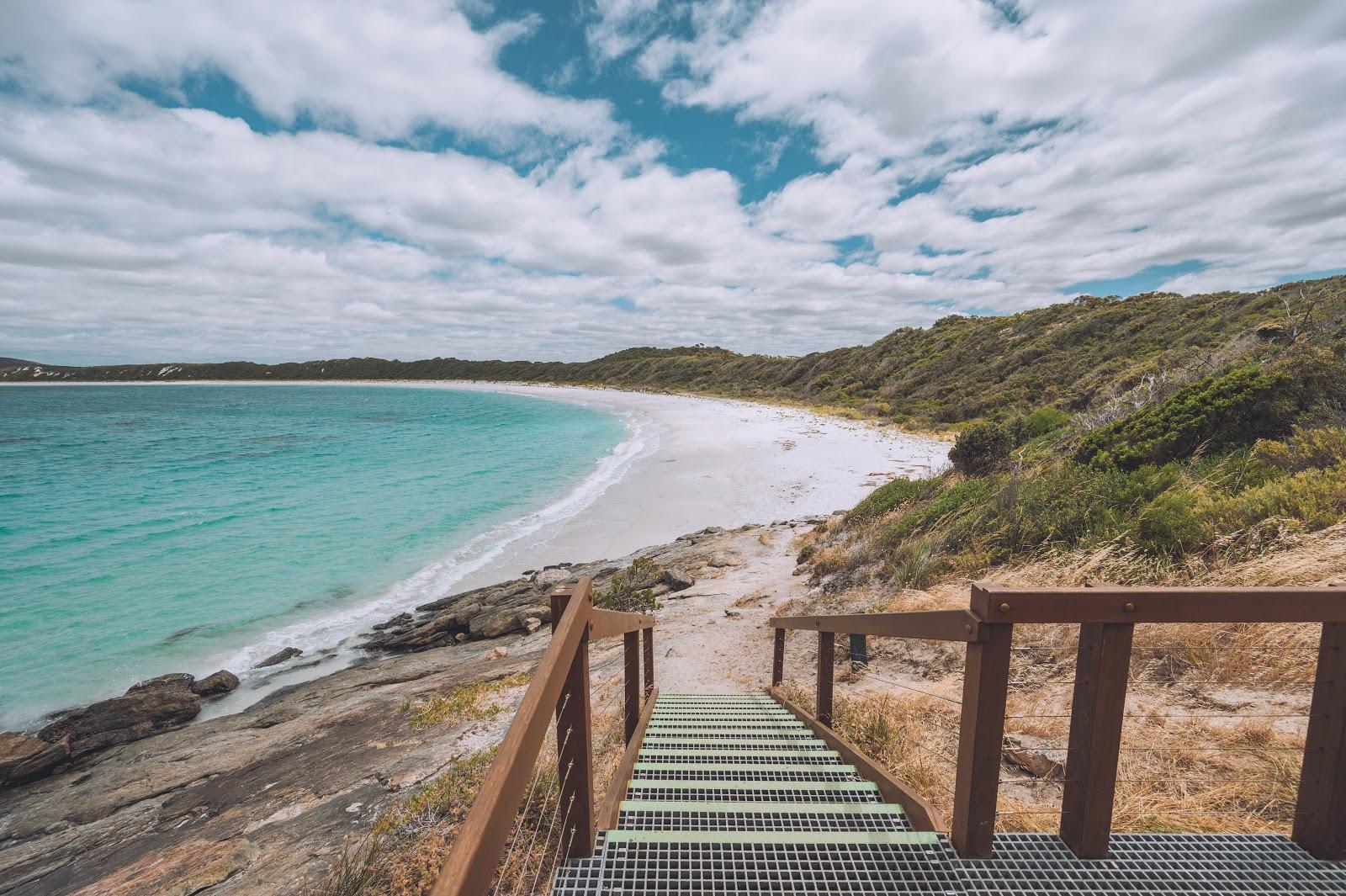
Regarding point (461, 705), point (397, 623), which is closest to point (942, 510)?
point (461, 705)

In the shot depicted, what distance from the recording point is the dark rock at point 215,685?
9.23 metres

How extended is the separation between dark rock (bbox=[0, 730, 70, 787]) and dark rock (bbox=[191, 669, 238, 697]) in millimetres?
1647

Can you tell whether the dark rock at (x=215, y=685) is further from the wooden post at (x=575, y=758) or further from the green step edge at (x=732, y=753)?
the wooden post at (x=575, y=758)

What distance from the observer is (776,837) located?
7.01 feet

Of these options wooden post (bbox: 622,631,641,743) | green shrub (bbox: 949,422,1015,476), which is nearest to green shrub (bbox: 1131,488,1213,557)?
wooden post (bbox: 622,631,641,743)

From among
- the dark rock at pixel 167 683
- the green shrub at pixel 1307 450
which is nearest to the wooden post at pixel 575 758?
the green shrub at pixel 1307 450

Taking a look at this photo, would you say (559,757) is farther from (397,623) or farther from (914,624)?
(397,623)

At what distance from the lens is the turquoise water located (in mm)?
11023

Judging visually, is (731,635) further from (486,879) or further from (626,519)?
(626,519)

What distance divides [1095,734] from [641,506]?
16.8 meters

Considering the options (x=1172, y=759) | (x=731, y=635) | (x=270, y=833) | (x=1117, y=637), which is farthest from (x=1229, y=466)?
(x=270, y=833)

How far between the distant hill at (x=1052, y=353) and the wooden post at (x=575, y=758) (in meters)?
11.1

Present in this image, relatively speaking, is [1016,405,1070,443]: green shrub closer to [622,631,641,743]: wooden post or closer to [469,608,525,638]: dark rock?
[469,608,525,638]: dark rock

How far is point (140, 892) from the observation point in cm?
402
